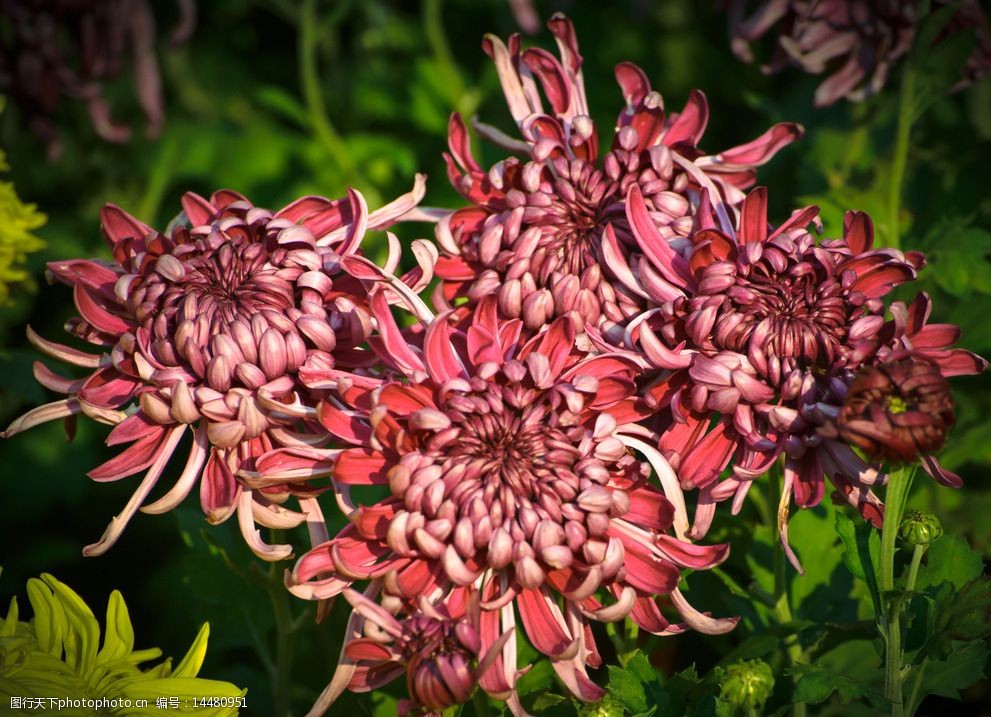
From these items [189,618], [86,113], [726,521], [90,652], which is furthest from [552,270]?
[86,113]

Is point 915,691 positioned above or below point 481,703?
below

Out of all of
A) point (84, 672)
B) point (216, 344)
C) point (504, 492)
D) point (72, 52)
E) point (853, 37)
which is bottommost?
point (84, 672)

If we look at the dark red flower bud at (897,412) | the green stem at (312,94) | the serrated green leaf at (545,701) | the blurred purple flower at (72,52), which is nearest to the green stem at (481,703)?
the serrated green leaf at (545,701)

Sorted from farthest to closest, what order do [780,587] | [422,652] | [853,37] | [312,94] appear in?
[312,94], [853,37], [780,587], [422,652]

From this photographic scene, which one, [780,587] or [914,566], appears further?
[780,587]

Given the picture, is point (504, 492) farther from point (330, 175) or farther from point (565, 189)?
point (330, 175)

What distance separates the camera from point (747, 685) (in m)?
1.29

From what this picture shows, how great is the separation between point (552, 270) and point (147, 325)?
569mm

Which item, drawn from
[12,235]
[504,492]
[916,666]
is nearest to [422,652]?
[504,492]

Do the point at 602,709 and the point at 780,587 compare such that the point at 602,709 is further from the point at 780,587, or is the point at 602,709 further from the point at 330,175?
the point at 330,175

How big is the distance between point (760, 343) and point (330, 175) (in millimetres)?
1842

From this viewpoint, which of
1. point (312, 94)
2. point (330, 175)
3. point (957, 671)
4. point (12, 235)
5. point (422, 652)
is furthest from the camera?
point (330, 175)

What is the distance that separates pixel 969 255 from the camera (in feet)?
6.09

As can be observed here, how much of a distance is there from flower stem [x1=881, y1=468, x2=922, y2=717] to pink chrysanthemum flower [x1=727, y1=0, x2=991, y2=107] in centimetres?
110
